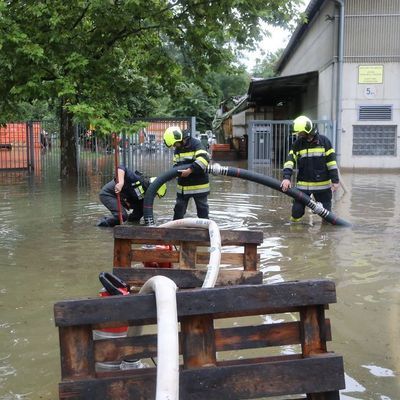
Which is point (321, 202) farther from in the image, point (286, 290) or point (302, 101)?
point (302, 101)

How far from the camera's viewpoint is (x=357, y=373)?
3.39 meters

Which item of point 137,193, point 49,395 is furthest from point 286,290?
point 137,193

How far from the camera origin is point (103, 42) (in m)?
12.4

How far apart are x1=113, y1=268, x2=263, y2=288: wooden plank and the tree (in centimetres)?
444

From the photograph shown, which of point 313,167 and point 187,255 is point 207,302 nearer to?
point 187,255

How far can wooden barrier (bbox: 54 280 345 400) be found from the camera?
2.34 m

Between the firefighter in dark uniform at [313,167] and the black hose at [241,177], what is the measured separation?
18cm

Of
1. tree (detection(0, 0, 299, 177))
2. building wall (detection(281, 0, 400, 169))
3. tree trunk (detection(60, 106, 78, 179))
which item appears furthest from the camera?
building wall (detection(281, 0, 400, 169))

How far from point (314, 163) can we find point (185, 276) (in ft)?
13.7

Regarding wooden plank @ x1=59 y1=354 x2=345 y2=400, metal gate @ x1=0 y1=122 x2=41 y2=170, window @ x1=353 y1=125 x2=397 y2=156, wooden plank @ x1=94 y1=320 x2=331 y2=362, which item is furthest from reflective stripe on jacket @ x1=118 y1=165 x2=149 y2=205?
window @ x1=353 y1=125 x2=397 y2=156

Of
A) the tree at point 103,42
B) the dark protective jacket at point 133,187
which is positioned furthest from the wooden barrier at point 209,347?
the tree at point 103,42

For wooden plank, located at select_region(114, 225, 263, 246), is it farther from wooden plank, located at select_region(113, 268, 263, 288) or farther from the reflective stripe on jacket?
the reflective stripe on jacket

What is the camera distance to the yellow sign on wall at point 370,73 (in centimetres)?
1778

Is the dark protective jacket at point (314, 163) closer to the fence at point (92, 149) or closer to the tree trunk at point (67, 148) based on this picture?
the fence at point (92, 149)
